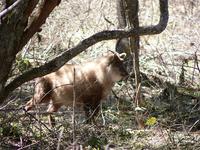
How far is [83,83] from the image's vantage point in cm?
846

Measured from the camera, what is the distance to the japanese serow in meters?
8.09

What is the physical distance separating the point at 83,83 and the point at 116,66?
665 millimetres

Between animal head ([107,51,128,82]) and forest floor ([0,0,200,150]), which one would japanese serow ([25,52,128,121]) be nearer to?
animal head ([107,51,128,82])

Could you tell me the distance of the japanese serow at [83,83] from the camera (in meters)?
8.09

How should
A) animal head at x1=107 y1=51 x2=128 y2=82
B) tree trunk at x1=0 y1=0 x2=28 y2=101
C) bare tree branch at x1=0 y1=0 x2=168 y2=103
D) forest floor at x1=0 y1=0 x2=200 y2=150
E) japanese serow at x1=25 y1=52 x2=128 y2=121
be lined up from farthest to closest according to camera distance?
animal head at x1=107 y1=51 x2=128 y2=82, japanese serow at x1=25 y1=52 x2=128 y2=121, forest floor at x1=0 y1=0 x2=200 y2=150, bare tree branch at x1=0 y1=0 x2=168 y2=103, tree trunk at x1=0 y1=0 x2=28 y2=101

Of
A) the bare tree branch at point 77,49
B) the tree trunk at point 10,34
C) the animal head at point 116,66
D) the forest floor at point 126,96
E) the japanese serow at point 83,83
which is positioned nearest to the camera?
the tree trunk at point 10,34

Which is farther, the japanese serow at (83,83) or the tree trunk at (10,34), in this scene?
the japanese serow at (83,83)

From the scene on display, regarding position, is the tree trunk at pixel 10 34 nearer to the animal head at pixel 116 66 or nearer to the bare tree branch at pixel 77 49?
the bare tree branch at pixel 77 49

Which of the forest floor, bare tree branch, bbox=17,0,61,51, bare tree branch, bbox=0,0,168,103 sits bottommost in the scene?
the forest floor

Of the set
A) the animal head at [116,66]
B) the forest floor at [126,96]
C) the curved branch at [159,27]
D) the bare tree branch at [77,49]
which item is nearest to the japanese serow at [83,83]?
the animal head at [116,66]

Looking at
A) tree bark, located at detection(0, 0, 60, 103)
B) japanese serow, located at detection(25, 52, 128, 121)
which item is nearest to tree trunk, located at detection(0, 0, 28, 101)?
tree bark, located at detection(0, 0, 60, 103)

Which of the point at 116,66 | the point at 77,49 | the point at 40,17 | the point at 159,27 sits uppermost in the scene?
the point at 40,17

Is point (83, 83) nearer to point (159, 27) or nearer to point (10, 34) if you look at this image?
point (159, 27)

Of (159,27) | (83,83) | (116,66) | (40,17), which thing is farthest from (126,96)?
(40,17)
